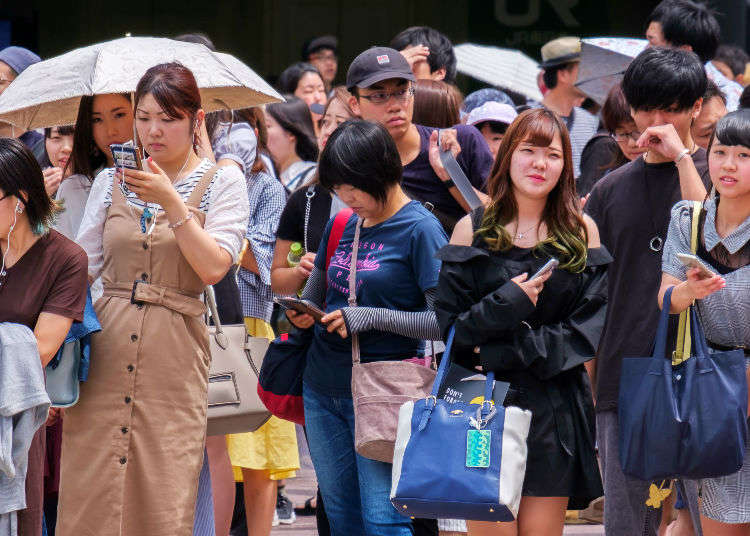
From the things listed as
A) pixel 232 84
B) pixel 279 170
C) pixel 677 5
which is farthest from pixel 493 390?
pixel 279 170

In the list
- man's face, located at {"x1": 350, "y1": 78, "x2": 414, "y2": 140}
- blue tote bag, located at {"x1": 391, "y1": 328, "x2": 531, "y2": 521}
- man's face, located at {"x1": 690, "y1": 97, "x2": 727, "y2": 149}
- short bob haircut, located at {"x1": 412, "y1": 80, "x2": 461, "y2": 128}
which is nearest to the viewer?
blue tote bag, located at {"x1": 391, "y1": 328, "x2": 531, "y2": 521}

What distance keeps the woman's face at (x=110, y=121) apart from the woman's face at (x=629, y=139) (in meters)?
2.18

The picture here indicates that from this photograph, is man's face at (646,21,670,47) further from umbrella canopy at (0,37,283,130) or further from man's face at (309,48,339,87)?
man's face at (309,48,339,87)

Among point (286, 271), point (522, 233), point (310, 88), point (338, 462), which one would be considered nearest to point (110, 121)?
point (286, 271)

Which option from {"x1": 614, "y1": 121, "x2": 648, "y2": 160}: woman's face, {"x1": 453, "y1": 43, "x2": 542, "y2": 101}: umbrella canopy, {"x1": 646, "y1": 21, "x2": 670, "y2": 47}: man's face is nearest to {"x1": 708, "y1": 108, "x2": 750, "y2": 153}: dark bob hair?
{"x1": 614, "y1": 121, "x2": 648, "y2": 160}: woman's face

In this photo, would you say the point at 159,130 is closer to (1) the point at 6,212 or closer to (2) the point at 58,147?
(1) the point at 6,212

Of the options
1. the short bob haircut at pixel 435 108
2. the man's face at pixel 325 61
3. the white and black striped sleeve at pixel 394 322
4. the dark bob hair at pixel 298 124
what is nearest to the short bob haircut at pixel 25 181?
the white and black striped sleeve at pixel 394 322

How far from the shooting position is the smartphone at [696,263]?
4.25 metres

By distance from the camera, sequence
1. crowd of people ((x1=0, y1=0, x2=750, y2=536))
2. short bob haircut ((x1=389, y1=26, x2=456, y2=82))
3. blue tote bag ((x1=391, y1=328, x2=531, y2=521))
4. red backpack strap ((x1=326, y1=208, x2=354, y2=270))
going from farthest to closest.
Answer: short bob haircut ((x1=389, y1=26, x2=456, y2=82)), red backpack strap ((x1=326, y1=208, x2=354, y2=270)), crowd of people ((x1=0, y1=0, x2=750, y2=536)), blue tote bag ((x1=391, y1=328, x2=531, y2=521))

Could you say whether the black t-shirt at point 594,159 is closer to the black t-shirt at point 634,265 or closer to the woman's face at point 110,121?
the black t-shirt at point 634,265

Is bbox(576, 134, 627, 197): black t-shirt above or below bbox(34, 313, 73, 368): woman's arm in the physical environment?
above

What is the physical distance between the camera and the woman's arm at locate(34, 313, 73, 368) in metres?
4.68

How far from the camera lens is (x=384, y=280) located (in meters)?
4.86

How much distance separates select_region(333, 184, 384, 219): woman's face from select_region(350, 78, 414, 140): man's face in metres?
0.68
